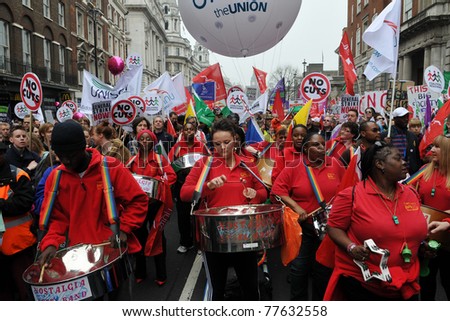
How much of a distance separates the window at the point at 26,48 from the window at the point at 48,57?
8.05 ft

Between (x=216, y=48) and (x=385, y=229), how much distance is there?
19.6 feet

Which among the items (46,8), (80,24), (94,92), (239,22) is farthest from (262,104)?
(80,24)

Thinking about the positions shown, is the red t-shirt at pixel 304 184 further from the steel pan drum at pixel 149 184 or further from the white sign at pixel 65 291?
the white sign at pixel 65 291

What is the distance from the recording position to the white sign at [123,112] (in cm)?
822

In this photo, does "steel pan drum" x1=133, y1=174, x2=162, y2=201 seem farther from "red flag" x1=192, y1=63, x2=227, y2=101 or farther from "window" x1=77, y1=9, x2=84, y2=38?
"window" x1=77, y1=9, x2=84, y2=38

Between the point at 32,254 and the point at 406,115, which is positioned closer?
the point at 32,254

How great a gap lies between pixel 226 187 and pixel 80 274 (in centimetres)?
148

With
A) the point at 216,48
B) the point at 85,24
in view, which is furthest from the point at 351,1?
the point at 216,48

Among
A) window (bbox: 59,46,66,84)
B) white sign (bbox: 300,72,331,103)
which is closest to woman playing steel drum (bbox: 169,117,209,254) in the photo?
white sign (bbox: 300,72,331,103)

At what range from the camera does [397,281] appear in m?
2.54

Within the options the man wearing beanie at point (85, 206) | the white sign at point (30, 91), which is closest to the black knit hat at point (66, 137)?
the man wearing beanie at point (85, 206)

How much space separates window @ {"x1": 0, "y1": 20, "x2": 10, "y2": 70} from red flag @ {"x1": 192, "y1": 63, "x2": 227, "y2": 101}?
54.1 ft

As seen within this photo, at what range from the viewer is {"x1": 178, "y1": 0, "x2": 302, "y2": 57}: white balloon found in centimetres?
684

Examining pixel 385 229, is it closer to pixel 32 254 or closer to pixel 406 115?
pixel 32 254
